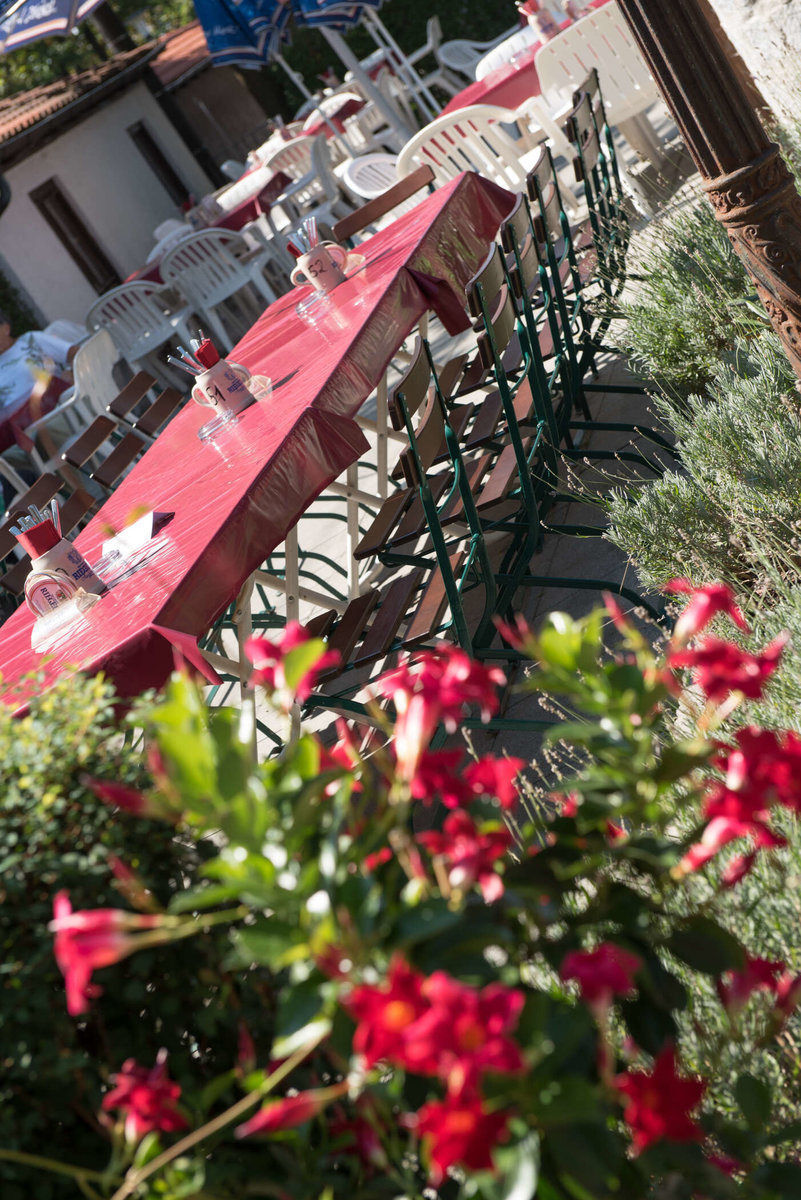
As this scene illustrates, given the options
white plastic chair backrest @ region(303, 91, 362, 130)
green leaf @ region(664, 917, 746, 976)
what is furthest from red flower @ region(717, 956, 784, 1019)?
white plastic chair backrest @ region(303, 91, 362, 130)

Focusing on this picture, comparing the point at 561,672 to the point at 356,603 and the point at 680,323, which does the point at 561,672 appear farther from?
the point at 680,323

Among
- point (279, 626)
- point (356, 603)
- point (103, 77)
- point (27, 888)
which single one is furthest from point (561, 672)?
point (103, 77)

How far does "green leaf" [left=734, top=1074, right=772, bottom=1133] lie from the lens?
122cm

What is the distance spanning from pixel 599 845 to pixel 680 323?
3.16m

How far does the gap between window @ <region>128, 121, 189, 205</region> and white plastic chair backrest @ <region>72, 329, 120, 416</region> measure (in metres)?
11.8

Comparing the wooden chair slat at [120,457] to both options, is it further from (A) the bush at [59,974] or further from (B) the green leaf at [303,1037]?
(B) the green leaf at [303,1037]

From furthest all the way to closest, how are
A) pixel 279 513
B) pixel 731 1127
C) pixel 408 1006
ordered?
pixel 279 513 < pixel 731 1127 < pixel 408 1006

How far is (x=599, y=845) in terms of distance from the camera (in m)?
1.26

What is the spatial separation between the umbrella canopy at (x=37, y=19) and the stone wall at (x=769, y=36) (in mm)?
6844

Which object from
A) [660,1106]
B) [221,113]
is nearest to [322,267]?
[660,1106]

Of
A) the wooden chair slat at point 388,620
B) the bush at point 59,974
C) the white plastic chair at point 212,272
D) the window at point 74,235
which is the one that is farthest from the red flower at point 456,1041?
the window at point 74,235

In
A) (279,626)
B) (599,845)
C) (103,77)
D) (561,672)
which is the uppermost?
(103,77)

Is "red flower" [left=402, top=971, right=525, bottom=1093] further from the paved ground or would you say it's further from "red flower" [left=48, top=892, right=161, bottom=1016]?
the paved ground

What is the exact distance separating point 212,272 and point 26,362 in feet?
5.80
